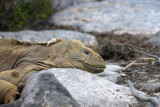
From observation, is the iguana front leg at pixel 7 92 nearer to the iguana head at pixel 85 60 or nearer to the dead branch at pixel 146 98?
the iguana head at pixel 85 60

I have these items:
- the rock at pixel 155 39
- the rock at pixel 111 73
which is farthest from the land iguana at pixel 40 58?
the rock at pixel 155 39

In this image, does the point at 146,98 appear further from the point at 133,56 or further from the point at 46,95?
the point at 133,56

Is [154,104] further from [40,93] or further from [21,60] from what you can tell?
[21,60]

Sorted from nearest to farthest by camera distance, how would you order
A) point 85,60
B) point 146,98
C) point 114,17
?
point 146,98
point 85,60
point 114,17

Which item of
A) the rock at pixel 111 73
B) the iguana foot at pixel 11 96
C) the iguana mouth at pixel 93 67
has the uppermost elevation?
the iguana mouth at pixel 93 67

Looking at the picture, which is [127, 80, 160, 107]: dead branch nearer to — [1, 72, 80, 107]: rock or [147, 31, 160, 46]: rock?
[1, 72, 80, 107]: rock

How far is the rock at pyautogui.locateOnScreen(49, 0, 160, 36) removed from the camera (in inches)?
451

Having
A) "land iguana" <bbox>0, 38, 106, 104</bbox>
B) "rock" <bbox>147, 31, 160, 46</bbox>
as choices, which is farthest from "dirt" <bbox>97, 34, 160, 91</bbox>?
"land iguana" <bbox>0, 38, 106, 104</bbox>

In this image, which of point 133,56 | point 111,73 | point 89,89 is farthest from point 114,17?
point 89,89

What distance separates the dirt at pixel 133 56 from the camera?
6.72 metres

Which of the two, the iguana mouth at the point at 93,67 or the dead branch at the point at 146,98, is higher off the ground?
the iguana mouth at the point at 93,67

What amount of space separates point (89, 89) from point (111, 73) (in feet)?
5.70

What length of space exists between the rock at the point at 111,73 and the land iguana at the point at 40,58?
Answer: 0.66m

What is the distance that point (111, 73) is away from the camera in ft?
22.2
